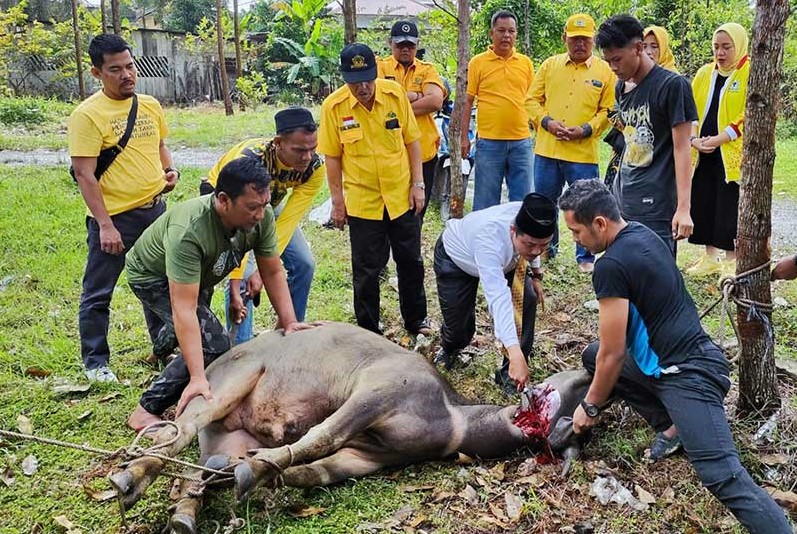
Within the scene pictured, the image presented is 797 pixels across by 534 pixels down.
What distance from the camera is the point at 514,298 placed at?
503cm

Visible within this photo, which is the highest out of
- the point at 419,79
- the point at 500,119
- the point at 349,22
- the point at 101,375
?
the point at 349,22

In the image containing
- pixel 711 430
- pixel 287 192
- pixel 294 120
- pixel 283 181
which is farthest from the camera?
pixel 287 192

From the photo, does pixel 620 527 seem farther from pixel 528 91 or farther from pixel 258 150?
pixel 528 91

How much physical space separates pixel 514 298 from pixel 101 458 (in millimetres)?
2833

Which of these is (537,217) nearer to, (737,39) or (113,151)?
(113,151)

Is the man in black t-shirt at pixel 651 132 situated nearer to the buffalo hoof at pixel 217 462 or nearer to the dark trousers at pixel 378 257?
the dark trousers at pixel 378 257

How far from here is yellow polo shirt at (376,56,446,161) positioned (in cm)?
708

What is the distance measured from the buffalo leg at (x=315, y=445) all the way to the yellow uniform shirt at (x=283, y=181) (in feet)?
4.62

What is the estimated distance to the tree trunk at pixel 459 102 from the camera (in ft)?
22.8

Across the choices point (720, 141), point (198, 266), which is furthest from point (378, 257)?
point (720, 141)

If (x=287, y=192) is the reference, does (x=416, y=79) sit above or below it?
above

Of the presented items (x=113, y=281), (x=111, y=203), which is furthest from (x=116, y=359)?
(x=111, y=203)

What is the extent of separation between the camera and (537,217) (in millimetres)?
4094

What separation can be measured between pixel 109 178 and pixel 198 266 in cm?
157
